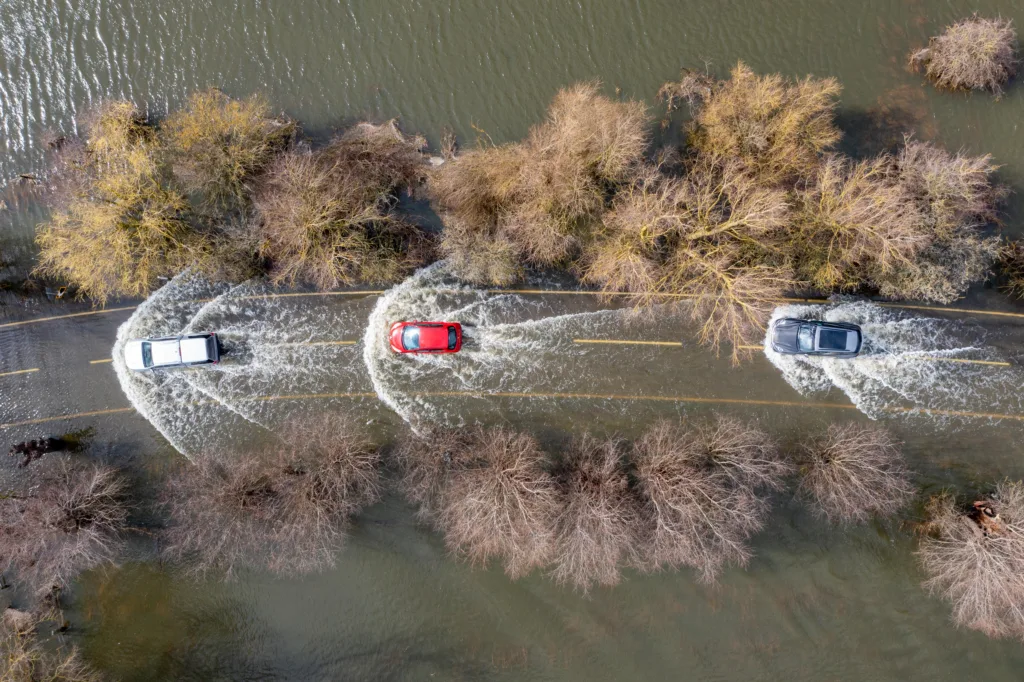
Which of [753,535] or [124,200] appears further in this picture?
[753,535]

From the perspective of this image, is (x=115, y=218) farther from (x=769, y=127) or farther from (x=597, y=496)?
(x=769, y=127)

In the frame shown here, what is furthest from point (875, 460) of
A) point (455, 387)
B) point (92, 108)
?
point (92, 108)

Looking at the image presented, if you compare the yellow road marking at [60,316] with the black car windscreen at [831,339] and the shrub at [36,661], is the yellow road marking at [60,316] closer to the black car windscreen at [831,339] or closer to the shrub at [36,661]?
the shrub at [36,661]

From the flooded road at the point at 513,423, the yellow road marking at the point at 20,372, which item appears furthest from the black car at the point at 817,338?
the yellow road marking at the point at 20,372

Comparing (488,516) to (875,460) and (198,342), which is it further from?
(875,460)

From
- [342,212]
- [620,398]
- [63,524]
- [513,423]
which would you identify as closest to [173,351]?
[63,524]

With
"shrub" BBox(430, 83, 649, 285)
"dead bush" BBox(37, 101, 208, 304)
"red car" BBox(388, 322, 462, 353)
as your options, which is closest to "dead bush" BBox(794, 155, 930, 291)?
"shrub" BBox(430, 83, 649, 285)

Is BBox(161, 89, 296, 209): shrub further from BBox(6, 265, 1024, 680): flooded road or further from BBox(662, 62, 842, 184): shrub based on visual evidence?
BBox(662, 62, 842, 184): shrub
